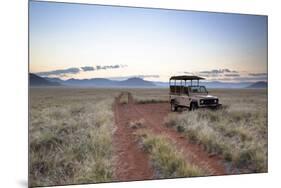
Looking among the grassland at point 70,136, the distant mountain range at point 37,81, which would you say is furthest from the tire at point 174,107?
the distant mountain range at point 37,81

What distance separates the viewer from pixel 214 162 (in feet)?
16.2

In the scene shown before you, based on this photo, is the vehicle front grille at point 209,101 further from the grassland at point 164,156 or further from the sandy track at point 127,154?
the sandy track at point 127,154

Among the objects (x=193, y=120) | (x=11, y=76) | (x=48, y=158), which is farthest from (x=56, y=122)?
(x=193, y=120)

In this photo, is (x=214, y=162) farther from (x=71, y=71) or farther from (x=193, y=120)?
(x=71, y=71)

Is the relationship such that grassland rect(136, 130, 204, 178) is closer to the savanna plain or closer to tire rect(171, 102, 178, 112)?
the savanna plain

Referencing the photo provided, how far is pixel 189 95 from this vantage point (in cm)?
500

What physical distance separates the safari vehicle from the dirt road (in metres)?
0.17

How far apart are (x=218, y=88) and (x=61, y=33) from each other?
2149mm

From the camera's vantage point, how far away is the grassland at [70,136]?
172 inches

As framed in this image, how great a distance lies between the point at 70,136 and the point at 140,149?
88 centimetres

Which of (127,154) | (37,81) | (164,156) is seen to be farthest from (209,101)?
(37,81)

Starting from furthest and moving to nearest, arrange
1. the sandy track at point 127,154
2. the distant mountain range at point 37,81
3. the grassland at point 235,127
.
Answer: the grassland at point 235,127 → the sandy track at point 127,154 → the distant mountain range at point 37,81

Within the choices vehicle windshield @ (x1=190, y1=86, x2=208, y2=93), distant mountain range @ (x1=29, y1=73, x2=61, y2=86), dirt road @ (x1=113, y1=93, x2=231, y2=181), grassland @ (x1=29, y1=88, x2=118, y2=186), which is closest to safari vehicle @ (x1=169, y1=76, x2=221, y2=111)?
vehicle windshield @ (x1=190, y1=86, x2=208, y2=93)

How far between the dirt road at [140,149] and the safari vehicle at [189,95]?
0.17 meters
